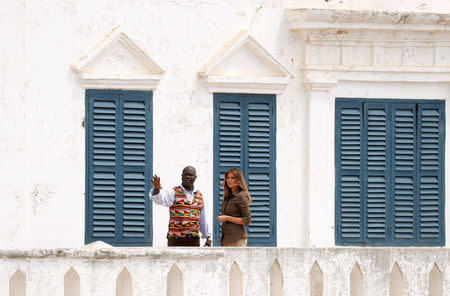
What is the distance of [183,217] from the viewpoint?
438 inches

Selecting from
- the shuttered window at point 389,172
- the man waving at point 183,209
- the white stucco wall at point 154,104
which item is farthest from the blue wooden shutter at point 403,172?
the man waving at point 183,209

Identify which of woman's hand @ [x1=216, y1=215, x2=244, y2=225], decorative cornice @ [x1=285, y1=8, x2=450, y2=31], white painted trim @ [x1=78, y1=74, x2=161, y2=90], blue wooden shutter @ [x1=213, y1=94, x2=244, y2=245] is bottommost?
woman's hand @ [x1=216, y1=215, x2=244, y2=225]

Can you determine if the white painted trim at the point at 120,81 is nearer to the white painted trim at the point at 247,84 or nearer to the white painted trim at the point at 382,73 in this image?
the white painted trim at the point at 247,84

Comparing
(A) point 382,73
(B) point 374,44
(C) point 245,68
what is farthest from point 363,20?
(C) point 245,68

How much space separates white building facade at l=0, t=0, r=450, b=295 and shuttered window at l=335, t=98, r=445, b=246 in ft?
0.05

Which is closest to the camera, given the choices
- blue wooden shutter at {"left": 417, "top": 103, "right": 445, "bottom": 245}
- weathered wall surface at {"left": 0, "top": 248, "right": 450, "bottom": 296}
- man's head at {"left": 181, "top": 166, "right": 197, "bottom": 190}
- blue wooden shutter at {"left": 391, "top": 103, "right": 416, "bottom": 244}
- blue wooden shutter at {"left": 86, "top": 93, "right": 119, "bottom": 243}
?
weathered wall surface at {"left": 0, "top": 248, "right": 450, "bottom": 296}

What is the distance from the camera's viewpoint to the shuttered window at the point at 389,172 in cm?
1398

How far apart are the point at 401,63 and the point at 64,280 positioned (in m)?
6.86

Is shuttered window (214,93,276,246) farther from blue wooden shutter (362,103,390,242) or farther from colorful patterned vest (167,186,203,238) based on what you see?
colorful patterned vest (167,186,203,238)

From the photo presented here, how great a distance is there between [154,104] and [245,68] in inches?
44.3

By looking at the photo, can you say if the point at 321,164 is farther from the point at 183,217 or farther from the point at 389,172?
the point at 183,217

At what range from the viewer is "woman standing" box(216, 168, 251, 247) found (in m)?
11.1

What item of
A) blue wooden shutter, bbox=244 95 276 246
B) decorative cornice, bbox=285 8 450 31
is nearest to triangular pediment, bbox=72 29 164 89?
blue wooden shutter, bbox=244 95 276 246

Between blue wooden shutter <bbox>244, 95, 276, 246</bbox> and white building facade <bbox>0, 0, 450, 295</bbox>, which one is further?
blue wooden shutter <bbox>244, 95, 276, 246</bbox>
